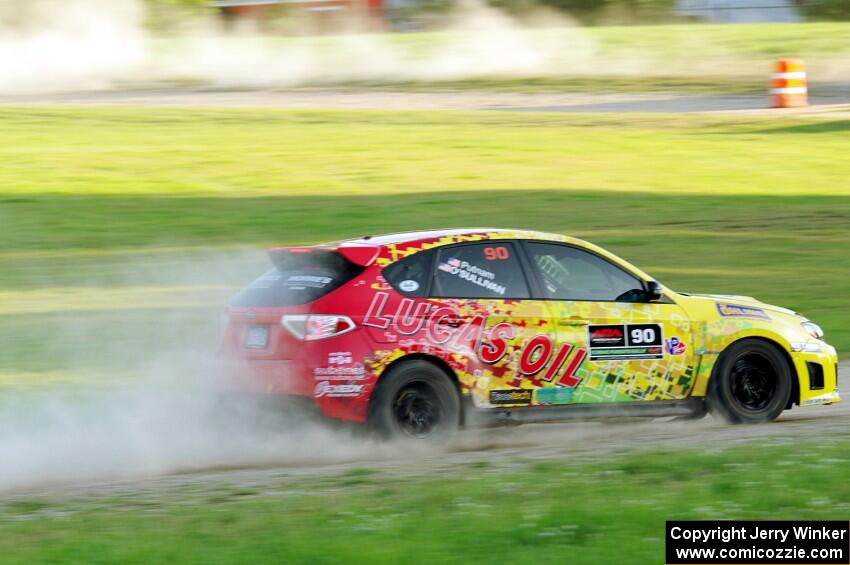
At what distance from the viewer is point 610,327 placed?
30.7 ft

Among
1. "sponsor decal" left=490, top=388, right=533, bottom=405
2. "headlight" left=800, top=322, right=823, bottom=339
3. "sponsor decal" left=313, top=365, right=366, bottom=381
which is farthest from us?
"headlight" left=800, top=322, right=823, bottom=339

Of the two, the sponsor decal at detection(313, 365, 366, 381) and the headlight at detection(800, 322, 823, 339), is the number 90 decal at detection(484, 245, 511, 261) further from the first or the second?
the headlight at detection(800, 322, 823, 339)

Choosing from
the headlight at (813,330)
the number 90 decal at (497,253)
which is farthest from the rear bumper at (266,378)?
the headlight at (813,330)

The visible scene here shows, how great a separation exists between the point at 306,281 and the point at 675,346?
2.76 metres

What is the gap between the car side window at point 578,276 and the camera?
9.34 m

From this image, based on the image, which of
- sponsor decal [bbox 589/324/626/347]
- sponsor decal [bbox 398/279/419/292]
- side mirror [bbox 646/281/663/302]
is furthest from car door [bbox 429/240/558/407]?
side mirror [bbox 646/281/663/302]

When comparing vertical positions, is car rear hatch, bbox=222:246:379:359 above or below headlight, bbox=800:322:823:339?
above

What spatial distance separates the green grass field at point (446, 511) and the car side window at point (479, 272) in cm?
143

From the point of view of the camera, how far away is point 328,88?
118 ft

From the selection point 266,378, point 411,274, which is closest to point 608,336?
point 411,274

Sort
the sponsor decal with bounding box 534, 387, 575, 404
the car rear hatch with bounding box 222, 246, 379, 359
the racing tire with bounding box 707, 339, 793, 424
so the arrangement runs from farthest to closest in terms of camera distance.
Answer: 1. the racing tire with bounding box 707, 339, 793, 424
2. the sponsor decal with bounding box 534, 387, 575, 404
3. the car rear hatch with bounding box 222, 246, 379, 359

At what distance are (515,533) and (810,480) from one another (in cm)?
189

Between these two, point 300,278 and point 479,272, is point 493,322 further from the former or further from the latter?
point 300,278

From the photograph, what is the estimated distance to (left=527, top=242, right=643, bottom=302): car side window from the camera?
30.7 ft
